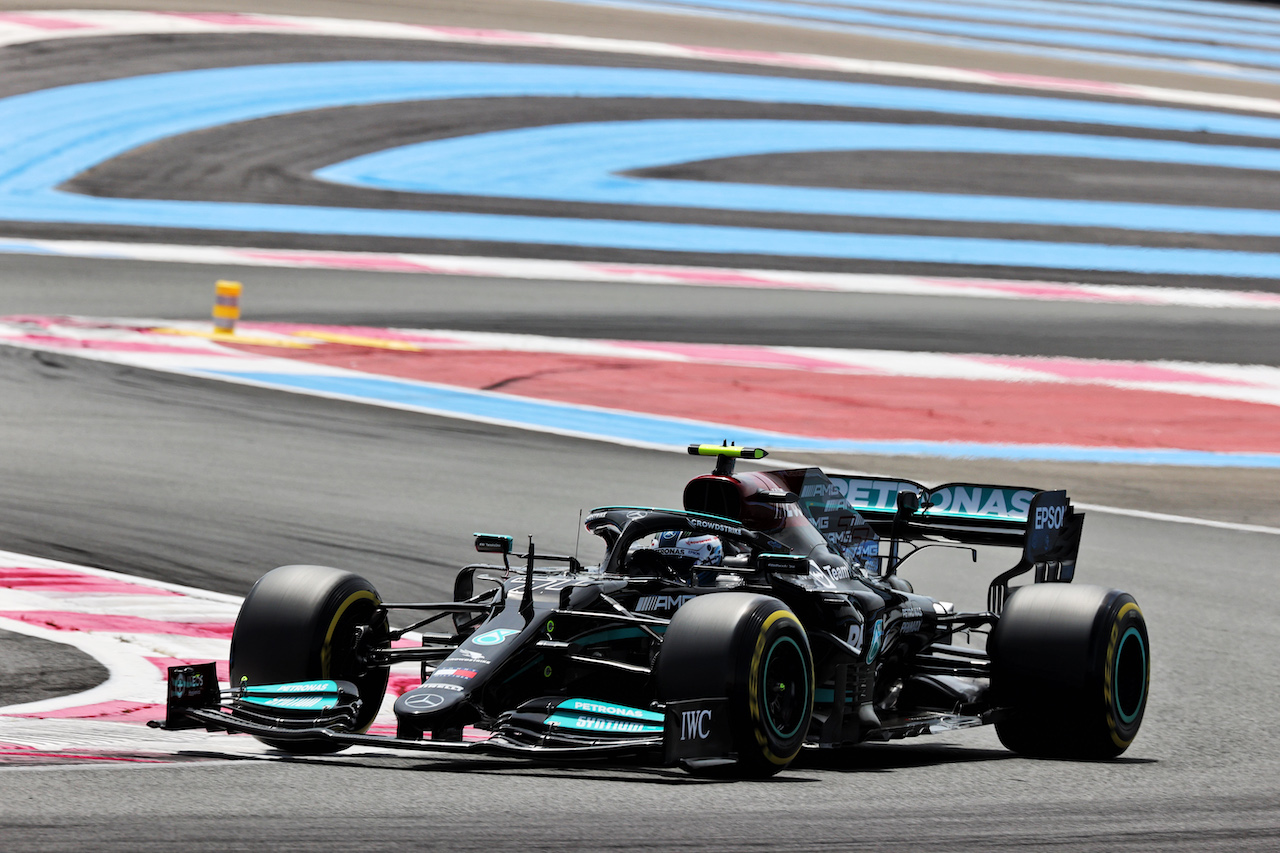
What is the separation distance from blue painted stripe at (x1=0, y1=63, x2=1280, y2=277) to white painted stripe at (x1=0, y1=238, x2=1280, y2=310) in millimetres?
1096

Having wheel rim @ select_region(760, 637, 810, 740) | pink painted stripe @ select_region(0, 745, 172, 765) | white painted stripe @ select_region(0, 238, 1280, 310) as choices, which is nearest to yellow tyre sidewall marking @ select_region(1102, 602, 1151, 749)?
wheel rim @ select_region(760, 637, 810, 740)

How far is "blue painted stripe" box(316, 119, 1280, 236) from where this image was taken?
28.6m

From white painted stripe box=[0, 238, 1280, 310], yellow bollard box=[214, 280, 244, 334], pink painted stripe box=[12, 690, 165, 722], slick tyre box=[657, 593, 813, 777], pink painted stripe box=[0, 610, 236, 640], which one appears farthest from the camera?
white painted stripe box=[0, 238, 1280, 310]

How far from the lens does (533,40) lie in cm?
3553

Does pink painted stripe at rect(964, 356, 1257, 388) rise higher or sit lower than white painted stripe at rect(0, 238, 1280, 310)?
lower

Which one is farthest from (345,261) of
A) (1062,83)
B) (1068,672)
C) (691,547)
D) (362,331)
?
(1062,83)

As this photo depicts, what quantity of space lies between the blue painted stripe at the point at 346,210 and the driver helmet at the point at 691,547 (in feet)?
60.5

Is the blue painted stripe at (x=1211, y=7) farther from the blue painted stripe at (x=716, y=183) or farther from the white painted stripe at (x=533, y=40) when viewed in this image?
the blue painted stripe at (x=716, y=183)

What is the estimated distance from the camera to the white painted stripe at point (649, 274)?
23.8 meters

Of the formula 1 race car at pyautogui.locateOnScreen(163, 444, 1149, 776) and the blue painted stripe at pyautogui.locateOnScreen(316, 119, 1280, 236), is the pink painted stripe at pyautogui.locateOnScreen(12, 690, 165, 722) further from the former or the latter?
the blue painted stripe at pyautogui.locateOnScreen(316, 119, 1280, 236)

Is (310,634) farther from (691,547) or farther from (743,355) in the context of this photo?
(743,355)

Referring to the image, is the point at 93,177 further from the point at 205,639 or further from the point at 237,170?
the point at 205,639

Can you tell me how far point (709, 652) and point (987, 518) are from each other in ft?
9.53

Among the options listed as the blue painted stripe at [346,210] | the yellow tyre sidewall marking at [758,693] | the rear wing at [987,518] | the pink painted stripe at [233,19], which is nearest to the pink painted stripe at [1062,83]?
the blue painted stripe at [346,210]
